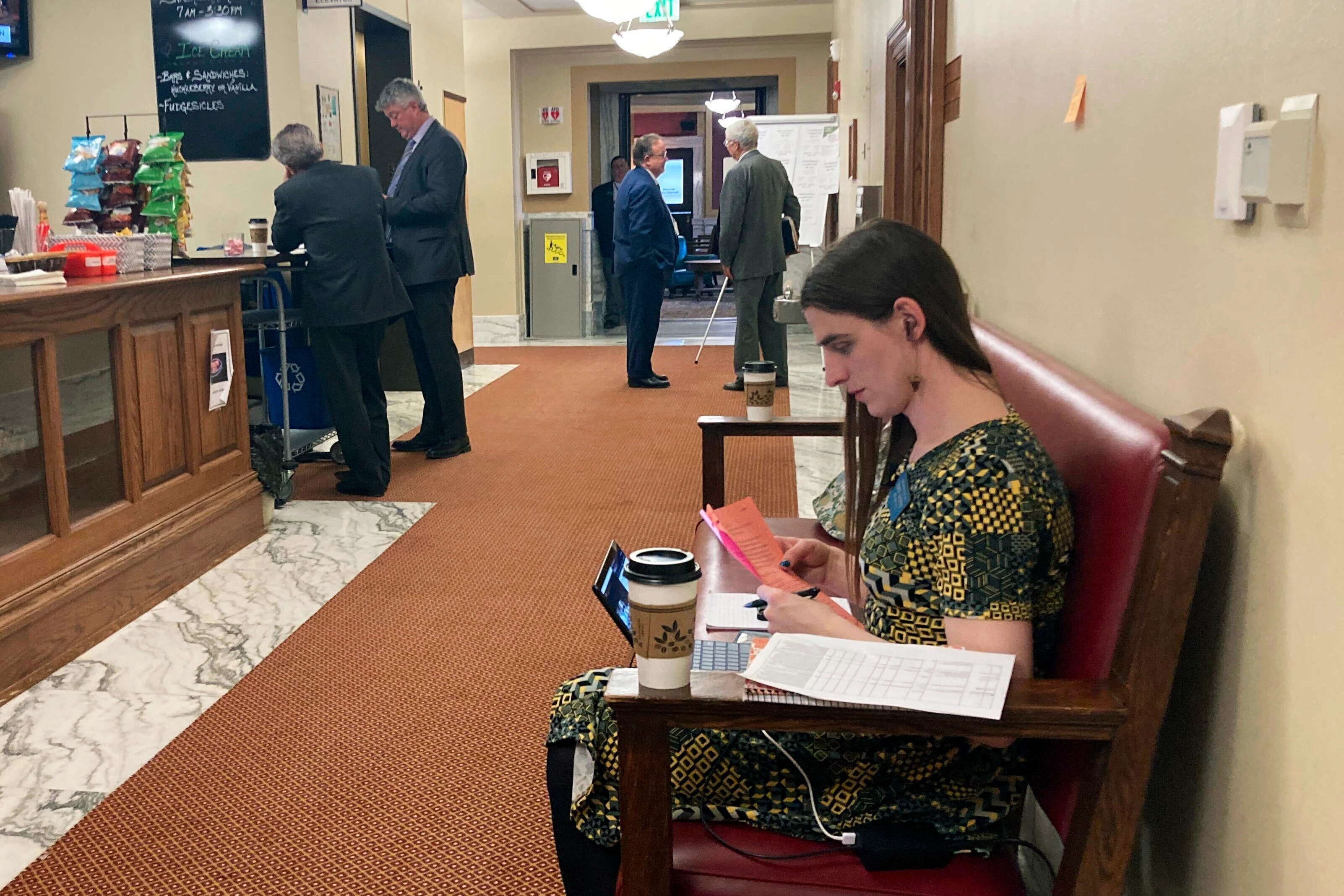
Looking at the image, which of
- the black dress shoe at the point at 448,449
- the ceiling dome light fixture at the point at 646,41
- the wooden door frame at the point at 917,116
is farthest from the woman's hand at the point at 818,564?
the ceiling dome light fixture at the point at 646,41

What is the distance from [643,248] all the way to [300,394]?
2951 mm

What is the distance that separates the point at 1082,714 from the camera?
1186mm

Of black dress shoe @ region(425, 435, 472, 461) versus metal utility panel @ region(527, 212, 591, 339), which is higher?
metal utility panel @ region(527, 212, 591, 339)

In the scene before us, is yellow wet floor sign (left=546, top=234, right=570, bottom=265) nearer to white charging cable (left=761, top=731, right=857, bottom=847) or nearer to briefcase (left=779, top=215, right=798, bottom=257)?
briefcase (left=779, top=215, right=798, bottom=257)

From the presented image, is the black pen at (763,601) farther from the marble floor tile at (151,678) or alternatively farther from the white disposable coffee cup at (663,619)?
the marble floor tile at (151,678)

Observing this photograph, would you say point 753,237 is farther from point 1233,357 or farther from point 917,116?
point 1233,357

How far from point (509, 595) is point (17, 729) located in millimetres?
1358

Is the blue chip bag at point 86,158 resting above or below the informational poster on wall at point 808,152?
below

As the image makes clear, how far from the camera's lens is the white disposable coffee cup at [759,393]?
9.40 ft

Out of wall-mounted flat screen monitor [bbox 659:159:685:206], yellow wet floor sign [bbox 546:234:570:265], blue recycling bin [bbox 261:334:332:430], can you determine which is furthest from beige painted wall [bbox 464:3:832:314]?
wall-mounted flat screen monitor [bbox 659:159:685:206]

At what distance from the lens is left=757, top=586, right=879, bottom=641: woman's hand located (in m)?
1.42

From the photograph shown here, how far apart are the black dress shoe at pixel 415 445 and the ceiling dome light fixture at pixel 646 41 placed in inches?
169

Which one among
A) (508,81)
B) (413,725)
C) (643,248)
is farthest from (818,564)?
(508,81)

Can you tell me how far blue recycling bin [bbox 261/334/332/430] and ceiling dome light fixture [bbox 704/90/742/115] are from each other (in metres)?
13.2
